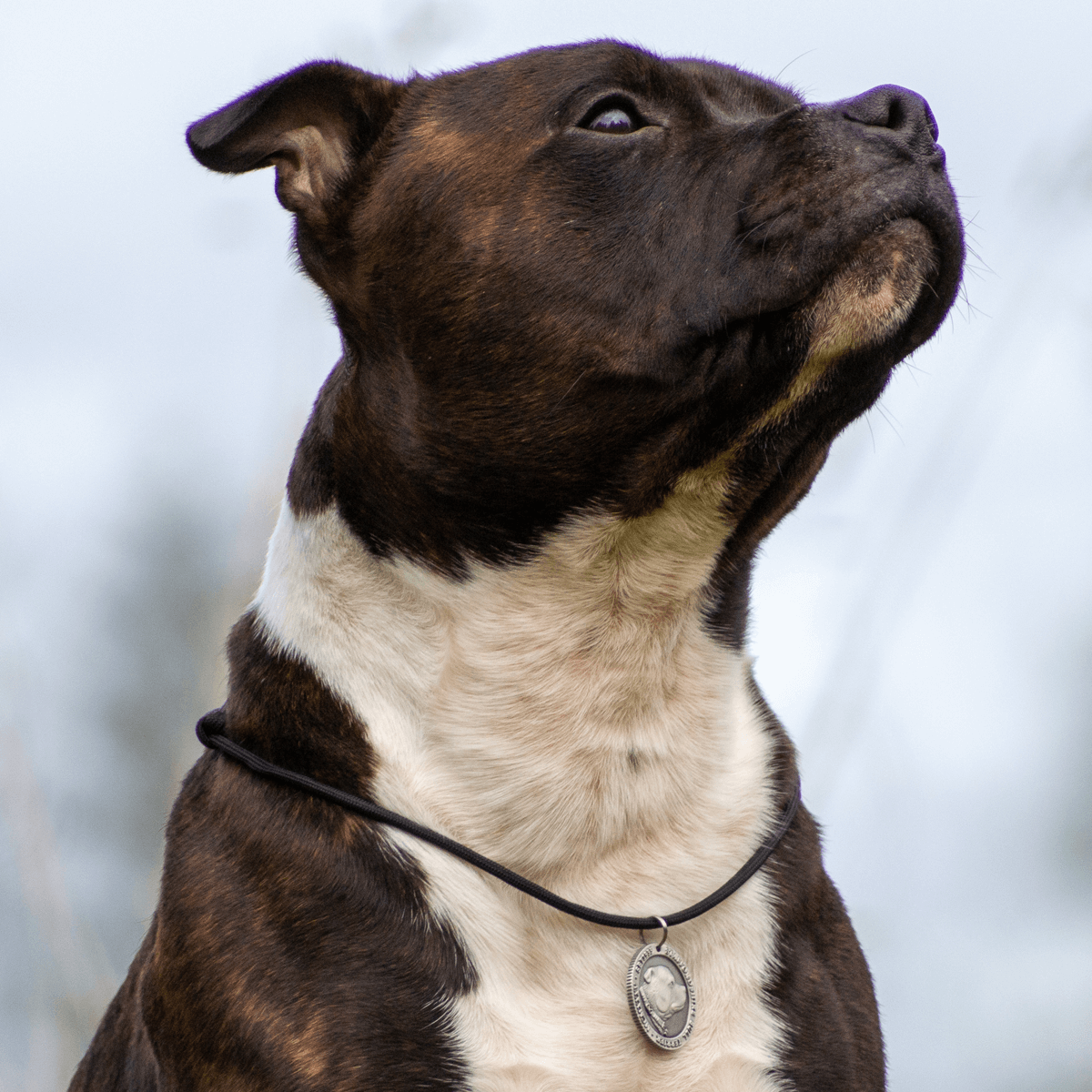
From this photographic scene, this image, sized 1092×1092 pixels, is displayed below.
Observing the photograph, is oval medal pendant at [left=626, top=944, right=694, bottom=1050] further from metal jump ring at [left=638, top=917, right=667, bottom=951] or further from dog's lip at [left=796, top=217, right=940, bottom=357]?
dog's lip at [left=796, top=217, right=940, bottom=357]

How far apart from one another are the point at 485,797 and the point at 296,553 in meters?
0.69

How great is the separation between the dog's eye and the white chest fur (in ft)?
2.54

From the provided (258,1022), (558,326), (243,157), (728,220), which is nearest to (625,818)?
(258,1022)

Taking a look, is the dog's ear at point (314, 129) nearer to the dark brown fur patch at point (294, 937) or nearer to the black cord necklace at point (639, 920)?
the dark brown fur patch at point (294, 937)

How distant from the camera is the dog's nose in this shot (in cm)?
291

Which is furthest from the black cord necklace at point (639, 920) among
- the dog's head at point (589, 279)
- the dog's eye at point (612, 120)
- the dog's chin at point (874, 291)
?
the dog's eye at point (612, 120)

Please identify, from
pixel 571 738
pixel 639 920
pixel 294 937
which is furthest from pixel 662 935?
pixel 294 937

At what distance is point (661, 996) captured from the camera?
9.80ft

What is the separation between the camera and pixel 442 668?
3133 millimetres

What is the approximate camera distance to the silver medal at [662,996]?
294cm

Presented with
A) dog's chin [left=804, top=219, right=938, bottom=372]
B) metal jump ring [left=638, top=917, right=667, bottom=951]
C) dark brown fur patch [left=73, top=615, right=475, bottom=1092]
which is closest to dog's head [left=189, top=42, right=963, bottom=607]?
dog's chin [left=804, top=219, right=938, bottom=372]

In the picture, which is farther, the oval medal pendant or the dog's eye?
the dog's eye

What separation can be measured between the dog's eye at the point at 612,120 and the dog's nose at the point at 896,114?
1.45ft

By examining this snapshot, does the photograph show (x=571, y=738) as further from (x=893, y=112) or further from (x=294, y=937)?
(x=893, y=112)
